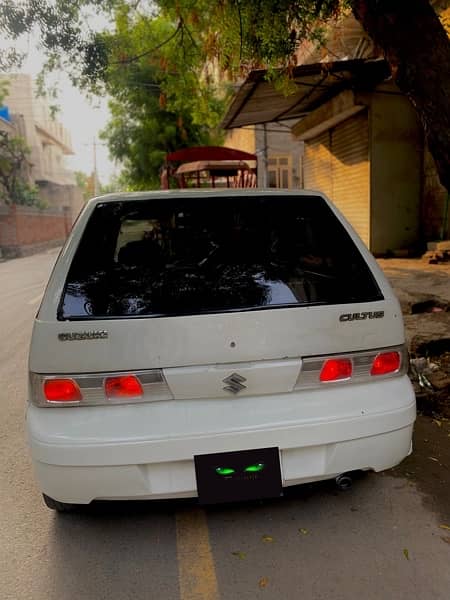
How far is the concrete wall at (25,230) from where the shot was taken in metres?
22.8

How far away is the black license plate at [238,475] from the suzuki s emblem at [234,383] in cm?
26

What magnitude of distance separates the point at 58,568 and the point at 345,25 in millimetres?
11740

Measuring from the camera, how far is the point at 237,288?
7.95ft

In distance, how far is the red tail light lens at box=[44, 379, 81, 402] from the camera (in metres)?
2.21

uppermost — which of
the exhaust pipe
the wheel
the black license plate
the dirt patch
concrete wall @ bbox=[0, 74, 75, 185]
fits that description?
concrete wall @ bbox=[0, 74, 75, 185]

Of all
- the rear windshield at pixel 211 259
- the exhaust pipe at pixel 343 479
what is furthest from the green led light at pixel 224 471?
the rear windshield at pixel 211 259

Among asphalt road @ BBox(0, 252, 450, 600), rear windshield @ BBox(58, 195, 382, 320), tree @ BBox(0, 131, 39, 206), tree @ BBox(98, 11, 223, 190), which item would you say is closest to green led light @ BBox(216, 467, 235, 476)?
asphalt road @ BBox(0, 252, 450, 600)

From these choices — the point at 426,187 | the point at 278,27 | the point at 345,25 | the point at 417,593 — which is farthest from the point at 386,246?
the point at 417,593

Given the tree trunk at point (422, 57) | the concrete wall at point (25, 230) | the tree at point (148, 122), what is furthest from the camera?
the concrete wall at point (25, 230)

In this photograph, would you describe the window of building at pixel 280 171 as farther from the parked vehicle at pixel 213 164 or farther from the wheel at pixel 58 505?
the wheel at pixel 58 505

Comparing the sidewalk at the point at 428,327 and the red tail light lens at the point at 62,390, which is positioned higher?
the red tail light lens at the point at 62,390

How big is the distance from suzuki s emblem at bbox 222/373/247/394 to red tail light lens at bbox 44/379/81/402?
2.12 ft

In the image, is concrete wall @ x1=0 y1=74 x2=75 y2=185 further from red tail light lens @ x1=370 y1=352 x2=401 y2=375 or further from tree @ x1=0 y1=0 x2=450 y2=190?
red tail light lens @ x1=370 y1=352 x2=401 y2=375

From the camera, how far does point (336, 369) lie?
7.61ft
